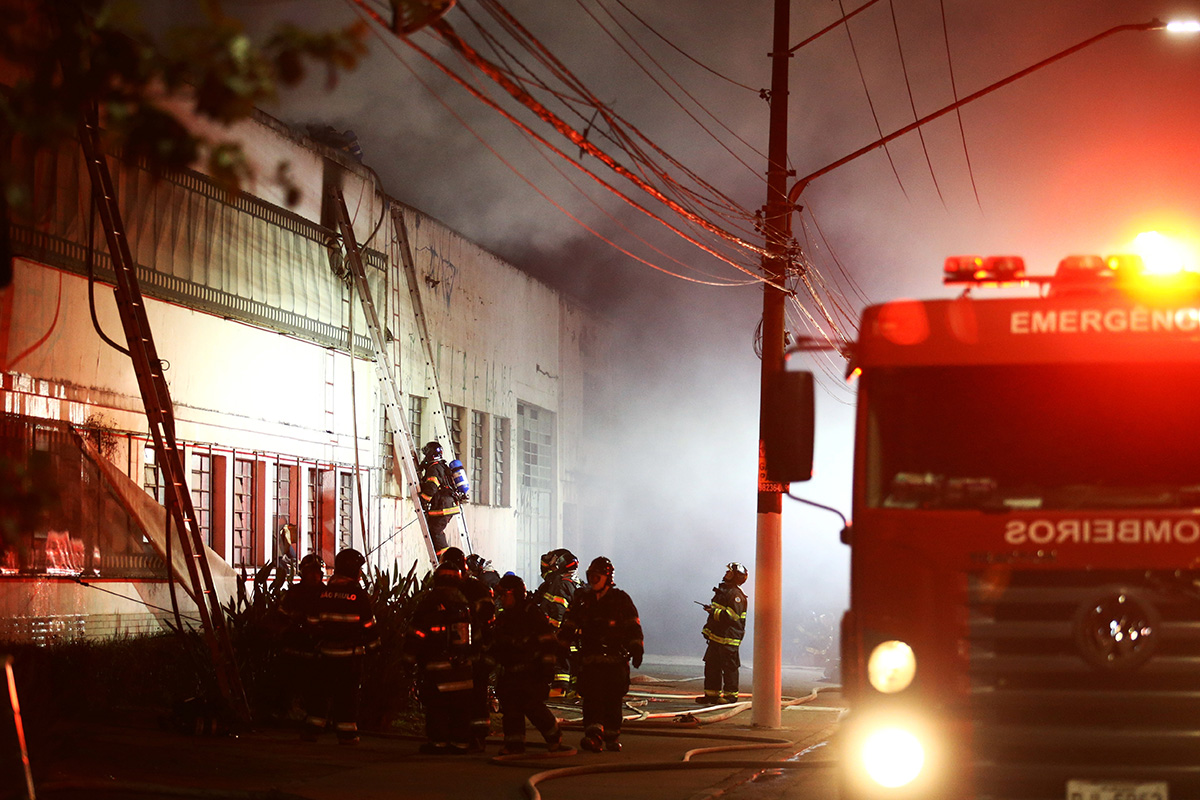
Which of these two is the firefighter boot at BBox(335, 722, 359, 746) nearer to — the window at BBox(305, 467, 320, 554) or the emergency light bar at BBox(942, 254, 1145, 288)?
the window at BBox(305, 467, 320, 554)

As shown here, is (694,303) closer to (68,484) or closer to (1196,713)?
(68,484)

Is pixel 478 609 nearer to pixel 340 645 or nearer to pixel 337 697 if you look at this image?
pixel 340 645

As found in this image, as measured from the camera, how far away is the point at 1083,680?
5023 mm

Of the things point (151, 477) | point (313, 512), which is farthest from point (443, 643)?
point (313, 512)

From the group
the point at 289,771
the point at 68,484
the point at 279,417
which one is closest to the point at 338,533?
the point at 279,417

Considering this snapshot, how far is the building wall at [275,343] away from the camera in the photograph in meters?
12.3

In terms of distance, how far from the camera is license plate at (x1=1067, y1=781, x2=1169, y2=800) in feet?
16.2

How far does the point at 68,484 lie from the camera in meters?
12.3

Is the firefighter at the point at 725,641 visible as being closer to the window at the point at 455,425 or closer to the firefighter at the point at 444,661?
the firefighter at the point at 444,661

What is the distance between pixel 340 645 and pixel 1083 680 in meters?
7.45

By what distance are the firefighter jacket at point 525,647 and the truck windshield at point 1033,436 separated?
19.7ft

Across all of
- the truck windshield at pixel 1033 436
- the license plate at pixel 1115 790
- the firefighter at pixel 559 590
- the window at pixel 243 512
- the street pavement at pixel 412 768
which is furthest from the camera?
the window at pixel 243 512

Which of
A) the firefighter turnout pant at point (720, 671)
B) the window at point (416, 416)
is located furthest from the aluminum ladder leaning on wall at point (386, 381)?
the firefighter turnout pant at point (720, 671)

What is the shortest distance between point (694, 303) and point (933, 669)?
2726 centimetres
